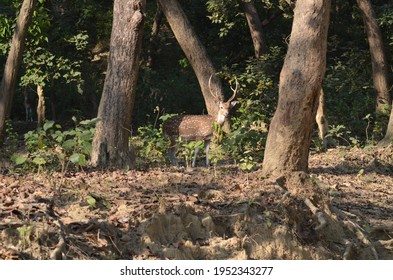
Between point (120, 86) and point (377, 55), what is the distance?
307 inches

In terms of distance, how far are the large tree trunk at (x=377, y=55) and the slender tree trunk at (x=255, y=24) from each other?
3130mm

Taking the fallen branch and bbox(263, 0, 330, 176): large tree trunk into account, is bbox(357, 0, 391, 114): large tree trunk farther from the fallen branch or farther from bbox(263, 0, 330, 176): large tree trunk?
the fallen branch

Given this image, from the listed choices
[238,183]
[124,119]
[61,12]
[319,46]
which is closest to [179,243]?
[238,183]

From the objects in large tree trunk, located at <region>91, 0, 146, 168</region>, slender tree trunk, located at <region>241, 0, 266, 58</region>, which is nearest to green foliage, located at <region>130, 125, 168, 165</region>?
large tree trunk, located at <region>91, 0, 146, 168</region>

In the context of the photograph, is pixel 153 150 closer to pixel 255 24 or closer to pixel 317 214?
pixel 317 214

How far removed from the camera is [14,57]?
18312mm

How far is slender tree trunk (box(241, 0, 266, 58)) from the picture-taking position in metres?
21.6

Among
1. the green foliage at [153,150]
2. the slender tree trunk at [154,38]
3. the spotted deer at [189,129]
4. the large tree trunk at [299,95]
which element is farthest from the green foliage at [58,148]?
the slender tree trunk at [154,38]

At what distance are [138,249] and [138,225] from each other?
45 cm

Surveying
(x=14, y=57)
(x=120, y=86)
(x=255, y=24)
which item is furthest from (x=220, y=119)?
(x=255, y=24)

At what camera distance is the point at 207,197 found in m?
10.2

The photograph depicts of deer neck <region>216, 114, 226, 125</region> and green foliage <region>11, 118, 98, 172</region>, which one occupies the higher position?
deer neck <region>216, 114, 226, 125</region>

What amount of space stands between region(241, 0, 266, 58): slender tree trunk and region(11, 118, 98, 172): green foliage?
27.7ft

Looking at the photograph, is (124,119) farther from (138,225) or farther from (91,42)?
(91,42)
